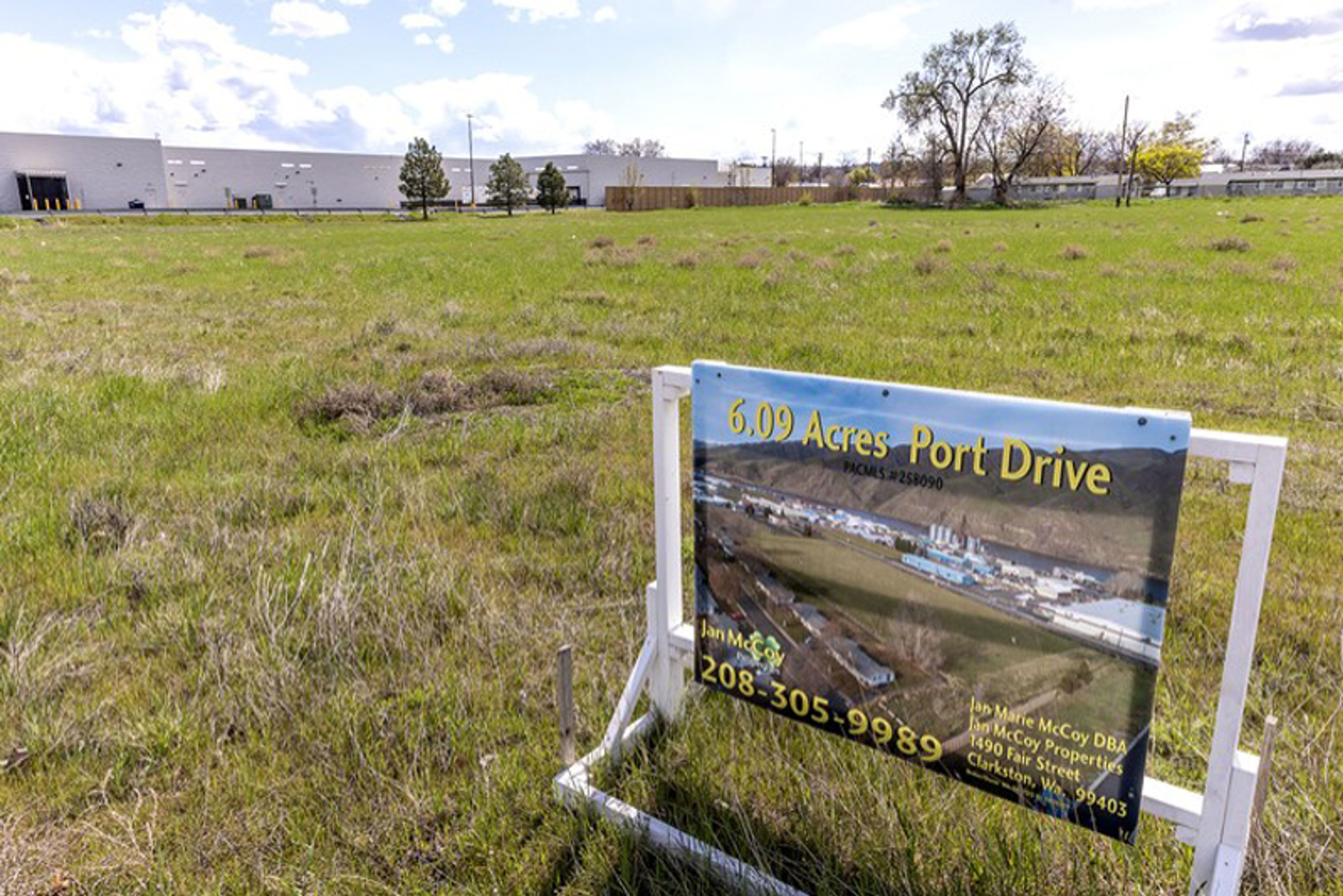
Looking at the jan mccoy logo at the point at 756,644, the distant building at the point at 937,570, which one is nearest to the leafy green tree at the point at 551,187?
the jan mccoy logo at the point at 756,644

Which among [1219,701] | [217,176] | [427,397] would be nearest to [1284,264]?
[427,397]

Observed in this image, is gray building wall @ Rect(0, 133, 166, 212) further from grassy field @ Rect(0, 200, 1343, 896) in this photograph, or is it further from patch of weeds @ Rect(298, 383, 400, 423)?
patch of weeds @ Rect(298, 383, 400, 423)

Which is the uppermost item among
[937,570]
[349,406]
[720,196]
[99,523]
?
[720,196]

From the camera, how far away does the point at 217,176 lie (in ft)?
313

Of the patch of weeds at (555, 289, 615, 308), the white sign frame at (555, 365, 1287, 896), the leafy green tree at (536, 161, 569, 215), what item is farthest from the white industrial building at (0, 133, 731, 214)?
the white sign frame at (555, 365, 1287, 896)

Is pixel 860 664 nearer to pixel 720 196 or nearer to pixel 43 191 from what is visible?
pixel 720 196

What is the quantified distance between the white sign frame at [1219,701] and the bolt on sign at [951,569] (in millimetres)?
131

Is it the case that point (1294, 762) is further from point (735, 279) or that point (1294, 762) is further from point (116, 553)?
point (735, 279)

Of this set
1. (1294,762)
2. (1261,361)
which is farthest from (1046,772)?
(1261,361)

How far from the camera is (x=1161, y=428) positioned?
174 cm

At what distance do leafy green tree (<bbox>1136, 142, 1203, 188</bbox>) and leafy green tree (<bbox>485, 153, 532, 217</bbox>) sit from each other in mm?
78277

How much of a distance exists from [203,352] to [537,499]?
7.83 m

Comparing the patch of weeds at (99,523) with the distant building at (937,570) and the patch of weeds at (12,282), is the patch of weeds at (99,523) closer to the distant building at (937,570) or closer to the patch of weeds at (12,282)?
the distant building at (937,570)

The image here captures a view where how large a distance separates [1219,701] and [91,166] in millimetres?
106947
